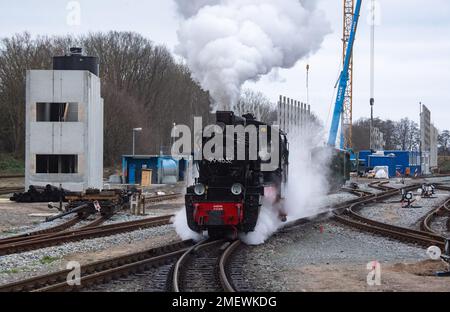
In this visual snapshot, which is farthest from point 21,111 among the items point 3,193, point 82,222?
point 82,222

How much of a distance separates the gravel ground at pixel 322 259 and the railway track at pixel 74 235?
4.62 meters

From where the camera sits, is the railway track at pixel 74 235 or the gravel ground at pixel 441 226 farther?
the gravel ground at pixel 441 226

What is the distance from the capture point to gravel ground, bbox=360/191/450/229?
2148 cm

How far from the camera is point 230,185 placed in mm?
14438

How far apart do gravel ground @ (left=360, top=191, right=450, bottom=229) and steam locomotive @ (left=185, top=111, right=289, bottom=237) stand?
7.44 meters

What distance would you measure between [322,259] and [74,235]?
6.73 m

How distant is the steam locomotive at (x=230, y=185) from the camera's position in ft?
46.0

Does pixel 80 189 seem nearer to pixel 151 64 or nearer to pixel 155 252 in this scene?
pixel 155 252

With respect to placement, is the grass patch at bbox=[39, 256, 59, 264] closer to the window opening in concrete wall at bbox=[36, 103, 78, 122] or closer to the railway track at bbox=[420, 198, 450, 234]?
the railway track at bbox=[420, 198, 450, 234]
